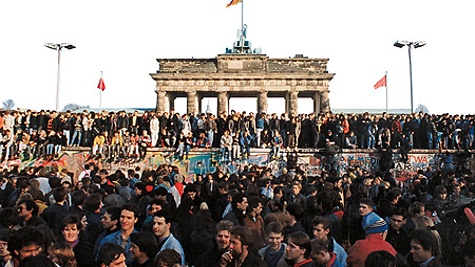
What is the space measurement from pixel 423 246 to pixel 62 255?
3.73 meters

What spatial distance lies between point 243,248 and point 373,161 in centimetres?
1849

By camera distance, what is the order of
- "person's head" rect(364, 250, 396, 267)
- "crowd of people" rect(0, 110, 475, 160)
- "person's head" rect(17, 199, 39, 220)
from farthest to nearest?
"crowd of people" rect(0, 110, 475, 160), "person's head" rect(17, 199, 39, 220), "person's head" rect(364, 250, 396, 267)

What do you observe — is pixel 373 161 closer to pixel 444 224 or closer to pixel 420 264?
pixel 444 224

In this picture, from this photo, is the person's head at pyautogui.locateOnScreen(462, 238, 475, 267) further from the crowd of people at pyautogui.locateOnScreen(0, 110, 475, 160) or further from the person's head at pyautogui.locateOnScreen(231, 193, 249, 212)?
the crowd of people at pyautogui.locateOnScreen(0, 110, 475, 160)

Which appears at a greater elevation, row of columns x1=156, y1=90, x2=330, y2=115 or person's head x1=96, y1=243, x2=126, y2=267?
row of columns x1=156, y1=90, x2=330, y2=115

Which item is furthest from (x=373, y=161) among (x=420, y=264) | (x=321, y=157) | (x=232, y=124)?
(x=420, y=264)

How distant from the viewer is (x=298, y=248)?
481cm

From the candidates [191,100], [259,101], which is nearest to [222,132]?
[259,101]

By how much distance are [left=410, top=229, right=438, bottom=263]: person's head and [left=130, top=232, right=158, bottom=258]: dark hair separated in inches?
107

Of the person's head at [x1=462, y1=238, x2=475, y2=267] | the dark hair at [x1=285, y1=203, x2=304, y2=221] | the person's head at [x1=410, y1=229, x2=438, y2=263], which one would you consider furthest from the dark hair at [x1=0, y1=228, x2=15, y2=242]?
the person's head at [x1=462, y1=238, x2=475, y2=267]

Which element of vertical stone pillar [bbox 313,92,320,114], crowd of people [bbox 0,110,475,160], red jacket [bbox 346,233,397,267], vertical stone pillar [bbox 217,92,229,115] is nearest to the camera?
red jacket [bbox 346,233,397,267]

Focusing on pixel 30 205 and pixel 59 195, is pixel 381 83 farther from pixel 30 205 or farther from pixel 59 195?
pixel 30 205

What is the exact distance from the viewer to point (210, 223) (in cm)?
684

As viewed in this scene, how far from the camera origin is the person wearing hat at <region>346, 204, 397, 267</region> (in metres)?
5.04
